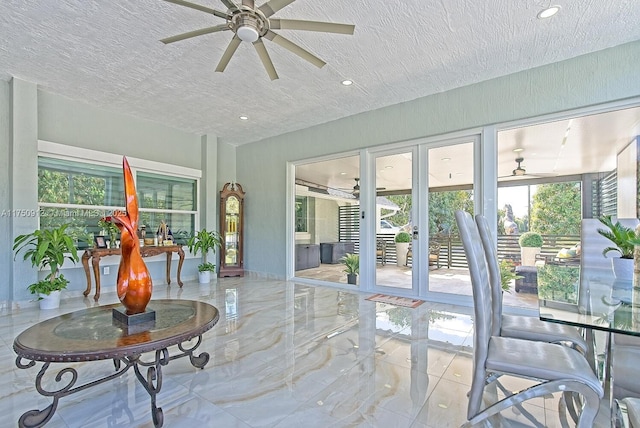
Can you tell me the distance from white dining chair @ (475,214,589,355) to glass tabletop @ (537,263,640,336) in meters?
0.21

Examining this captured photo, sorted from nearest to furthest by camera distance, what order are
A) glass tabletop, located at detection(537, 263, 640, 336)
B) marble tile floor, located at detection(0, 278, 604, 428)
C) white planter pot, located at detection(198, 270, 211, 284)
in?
glass tabletop, located at detection(537, 263, 640, 336) → marble tile floor, located at detection(0, 278, 604, 428) → white planter pot, located at detection(198, 270, 211, 284)

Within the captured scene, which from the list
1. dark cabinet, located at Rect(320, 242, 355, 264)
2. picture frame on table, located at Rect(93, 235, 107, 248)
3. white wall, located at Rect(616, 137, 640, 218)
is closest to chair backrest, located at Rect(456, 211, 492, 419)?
white wall, located at Rect(616, 137, 640, 218)

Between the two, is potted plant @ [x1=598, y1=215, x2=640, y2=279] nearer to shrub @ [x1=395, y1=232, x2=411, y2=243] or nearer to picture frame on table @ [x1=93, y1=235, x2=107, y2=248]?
shrub @ [x1=395, y1=232, x2=411, y2=243]

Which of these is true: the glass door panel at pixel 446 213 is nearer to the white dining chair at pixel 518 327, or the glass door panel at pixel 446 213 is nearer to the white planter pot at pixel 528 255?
the white planter pot at pixel 528 255

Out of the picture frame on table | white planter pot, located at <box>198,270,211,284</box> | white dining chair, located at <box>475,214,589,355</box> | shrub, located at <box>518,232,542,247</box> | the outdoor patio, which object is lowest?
white planter pot, located at <box>198,270,211,284</box>

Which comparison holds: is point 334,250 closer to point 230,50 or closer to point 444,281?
point 444,281

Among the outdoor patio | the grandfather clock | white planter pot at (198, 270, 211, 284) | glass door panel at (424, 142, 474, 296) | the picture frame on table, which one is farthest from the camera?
the grandfather clock

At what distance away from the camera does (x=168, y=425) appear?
1.68 metres

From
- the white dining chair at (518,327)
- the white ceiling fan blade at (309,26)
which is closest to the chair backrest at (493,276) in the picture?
the white dining chair at (518,327)

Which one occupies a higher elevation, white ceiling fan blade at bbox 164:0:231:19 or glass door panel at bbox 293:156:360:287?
white ceiling fan blade at bbox 164:0:231:19

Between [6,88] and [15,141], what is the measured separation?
0.74 metres

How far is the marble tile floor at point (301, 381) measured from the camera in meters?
1.75

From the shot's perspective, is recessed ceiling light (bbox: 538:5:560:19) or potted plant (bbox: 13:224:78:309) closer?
recessed ceiling light (bbox: 538:5:560:19)

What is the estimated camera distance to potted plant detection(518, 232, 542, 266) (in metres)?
3.82
